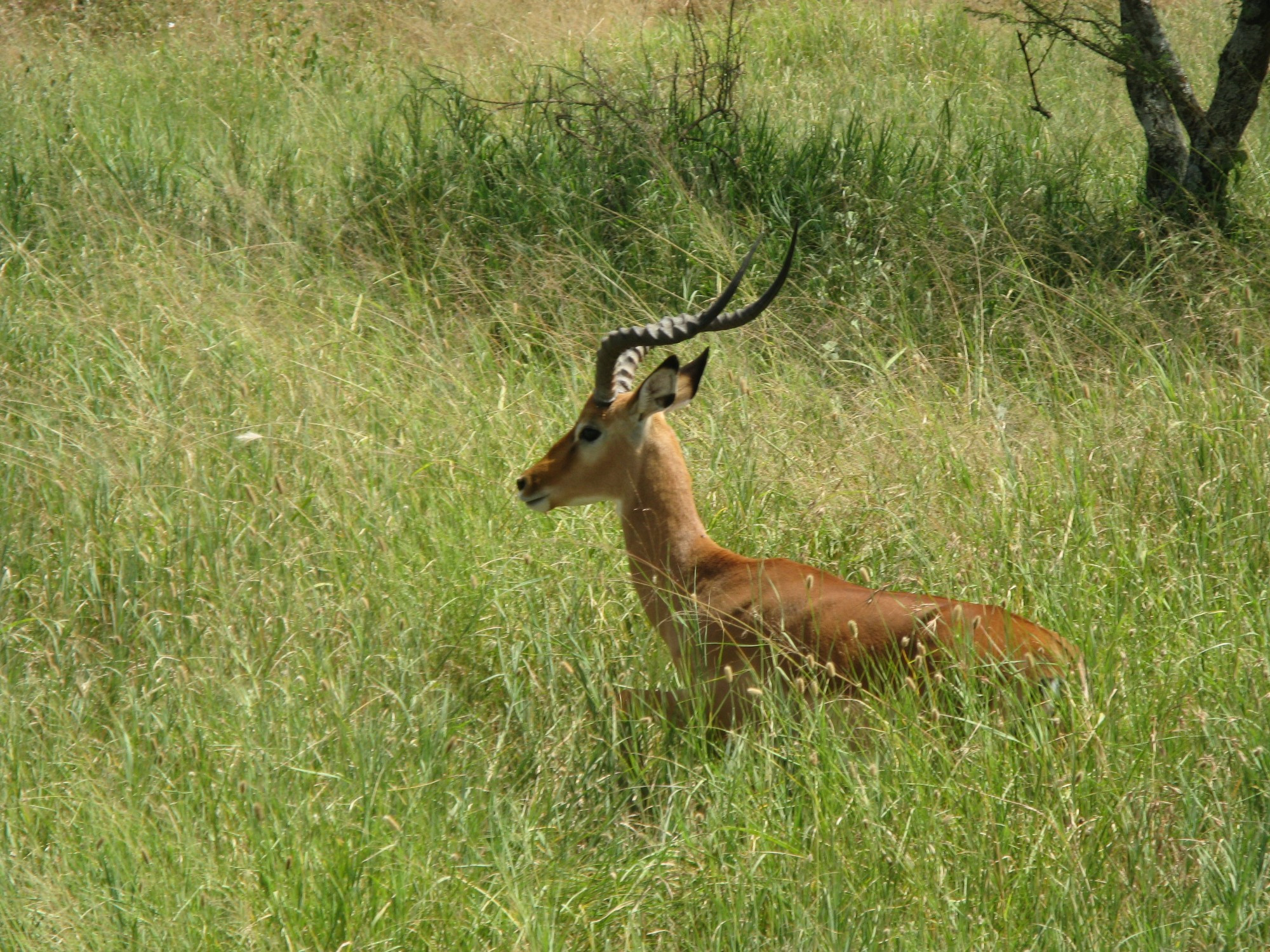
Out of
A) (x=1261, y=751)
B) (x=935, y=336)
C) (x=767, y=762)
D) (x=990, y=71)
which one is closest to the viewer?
(x=1261, y=751)

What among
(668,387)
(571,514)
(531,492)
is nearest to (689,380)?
(668,387)

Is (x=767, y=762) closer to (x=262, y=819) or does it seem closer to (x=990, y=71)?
(x=262, y=819)

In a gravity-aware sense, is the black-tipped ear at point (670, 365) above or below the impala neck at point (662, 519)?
above

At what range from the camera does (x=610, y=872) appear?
8.13 ft

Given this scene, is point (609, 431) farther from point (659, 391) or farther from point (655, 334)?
point (655, 334)

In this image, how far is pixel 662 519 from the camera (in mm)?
3475

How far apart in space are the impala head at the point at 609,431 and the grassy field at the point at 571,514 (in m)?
0.21

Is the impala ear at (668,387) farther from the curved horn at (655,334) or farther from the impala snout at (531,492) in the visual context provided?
the impala snout at (531,492)

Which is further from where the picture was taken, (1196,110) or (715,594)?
(1196,110)

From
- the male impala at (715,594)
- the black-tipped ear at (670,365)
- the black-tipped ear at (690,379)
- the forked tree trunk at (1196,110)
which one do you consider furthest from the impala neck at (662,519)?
the forked tree trunk at (1196,110)

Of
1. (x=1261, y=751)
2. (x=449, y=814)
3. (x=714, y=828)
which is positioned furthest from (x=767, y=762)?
(x=1261, y=751)

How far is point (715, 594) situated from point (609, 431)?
20.9 inches

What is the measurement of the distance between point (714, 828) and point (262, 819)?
0.81 meters

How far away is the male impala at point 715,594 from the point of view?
2.83m
